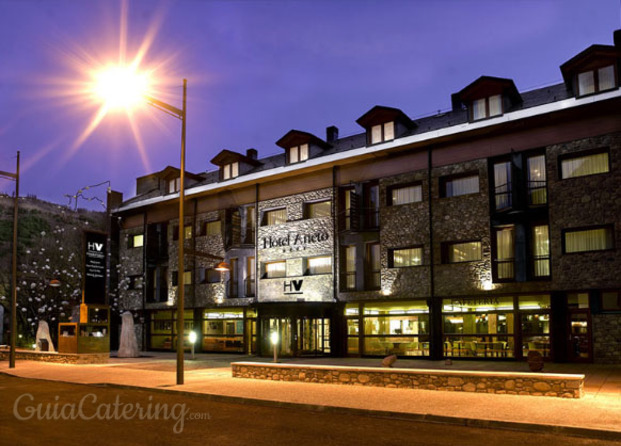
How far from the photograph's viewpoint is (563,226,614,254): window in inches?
885

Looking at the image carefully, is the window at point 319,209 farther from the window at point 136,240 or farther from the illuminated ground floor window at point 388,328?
the window at point 136,240

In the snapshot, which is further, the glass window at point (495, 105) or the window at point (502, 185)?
the glass window at point (495, 105)

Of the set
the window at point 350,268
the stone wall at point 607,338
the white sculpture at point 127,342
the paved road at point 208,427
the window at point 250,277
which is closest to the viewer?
the paved road at point 208,427

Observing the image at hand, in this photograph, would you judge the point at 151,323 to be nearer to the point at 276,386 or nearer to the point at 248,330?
the point at 248,330

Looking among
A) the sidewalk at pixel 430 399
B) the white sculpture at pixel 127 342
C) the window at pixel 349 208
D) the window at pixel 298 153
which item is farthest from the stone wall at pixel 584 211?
the white sculpture at pixel 127 342

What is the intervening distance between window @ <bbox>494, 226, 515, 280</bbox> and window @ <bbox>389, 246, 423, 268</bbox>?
3.41 m

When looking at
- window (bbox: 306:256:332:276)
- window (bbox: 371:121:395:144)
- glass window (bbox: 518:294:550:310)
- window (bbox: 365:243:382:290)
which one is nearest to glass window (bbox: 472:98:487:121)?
window (bbox: 371:121:395:144)

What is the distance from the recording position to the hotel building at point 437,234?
22.8 metres

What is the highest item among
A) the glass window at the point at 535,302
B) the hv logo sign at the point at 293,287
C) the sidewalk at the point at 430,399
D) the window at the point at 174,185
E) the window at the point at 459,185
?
the window at the point at 174,185

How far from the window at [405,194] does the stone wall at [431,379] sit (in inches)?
479

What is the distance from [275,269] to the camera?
31.9 meters

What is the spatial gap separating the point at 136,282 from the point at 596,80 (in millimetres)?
29083

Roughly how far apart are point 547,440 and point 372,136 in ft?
69.7

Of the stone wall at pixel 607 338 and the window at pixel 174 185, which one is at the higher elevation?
the window at pixel 174 185
